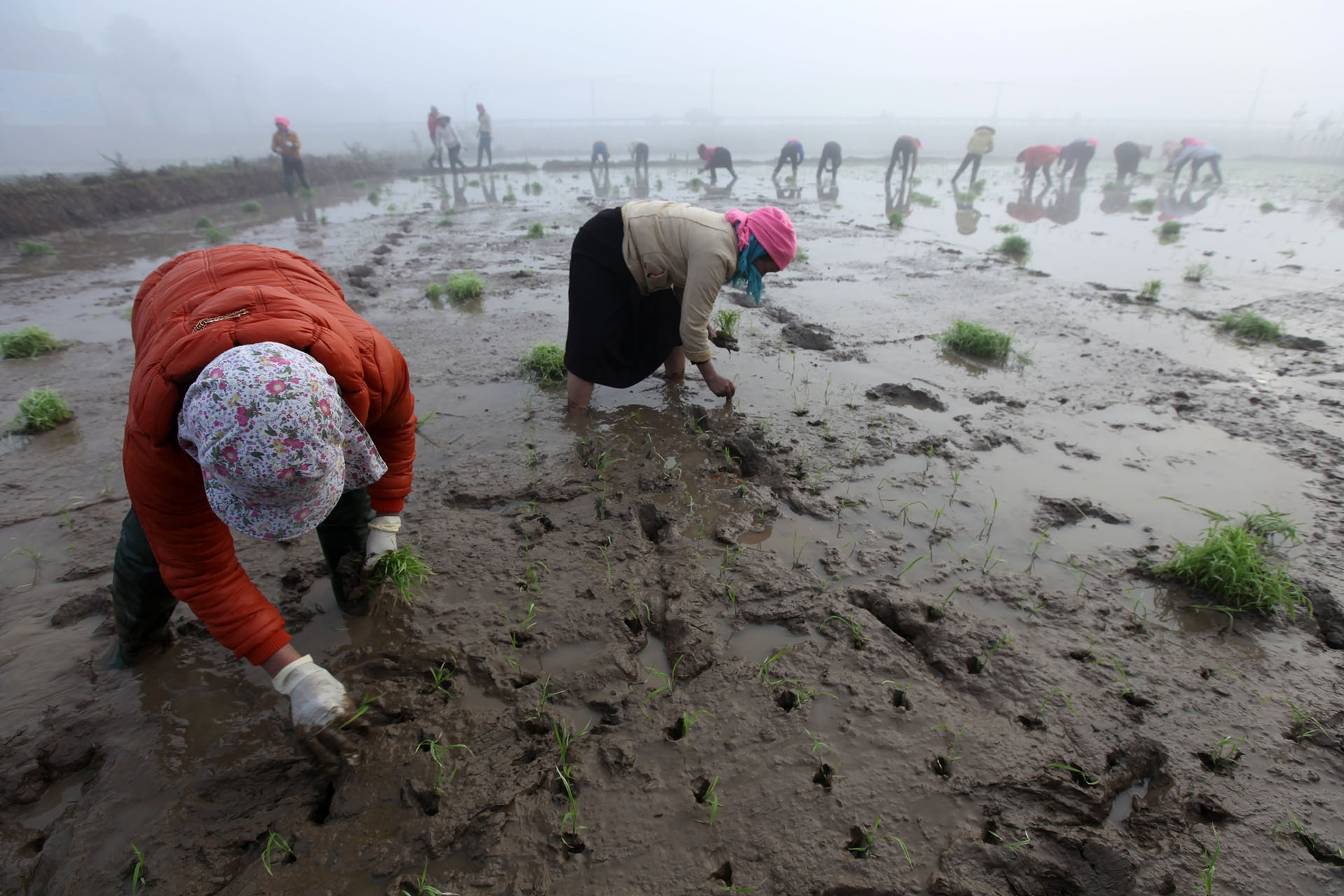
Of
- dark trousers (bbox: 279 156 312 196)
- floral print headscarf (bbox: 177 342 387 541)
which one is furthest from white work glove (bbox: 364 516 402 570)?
dark trousers (bbox: 279 156 312 196)

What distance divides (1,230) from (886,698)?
1479 cm

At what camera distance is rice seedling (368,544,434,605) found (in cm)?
→ 253

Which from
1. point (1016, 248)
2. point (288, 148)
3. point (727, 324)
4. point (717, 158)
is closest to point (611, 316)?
point (727, 324)

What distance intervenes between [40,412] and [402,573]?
3.46 metres

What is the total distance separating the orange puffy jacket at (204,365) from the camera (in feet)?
4.83

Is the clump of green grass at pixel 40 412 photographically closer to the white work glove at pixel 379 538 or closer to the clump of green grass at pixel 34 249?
the white work glove at pixel 379 538

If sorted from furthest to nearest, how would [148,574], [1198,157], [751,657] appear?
[1198,157] → [751,657] → [148,574]

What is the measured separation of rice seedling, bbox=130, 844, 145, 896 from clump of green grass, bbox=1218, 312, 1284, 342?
8379 millimetres

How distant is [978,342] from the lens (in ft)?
17.0

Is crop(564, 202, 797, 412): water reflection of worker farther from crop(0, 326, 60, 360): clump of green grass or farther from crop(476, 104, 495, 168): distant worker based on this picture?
crop(476, 104, 495, 168): distant worker

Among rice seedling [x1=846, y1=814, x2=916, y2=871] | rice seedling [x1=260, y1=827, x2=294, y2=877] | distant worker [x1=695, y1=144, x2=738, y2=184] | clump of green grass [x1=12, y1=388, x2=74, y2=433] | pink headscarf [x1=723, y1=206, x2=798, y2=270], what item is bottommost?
rice seedling [x1=846, y1=814, x2=916, y2=871]

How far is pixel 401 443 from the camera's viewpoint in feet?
7.31

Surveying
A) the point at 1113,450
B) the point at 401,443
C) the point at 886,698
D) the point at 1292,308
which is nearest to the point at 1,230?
the point at 401,443

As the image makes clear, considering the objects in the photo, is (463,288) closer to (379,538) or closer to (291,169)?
(379,538)
